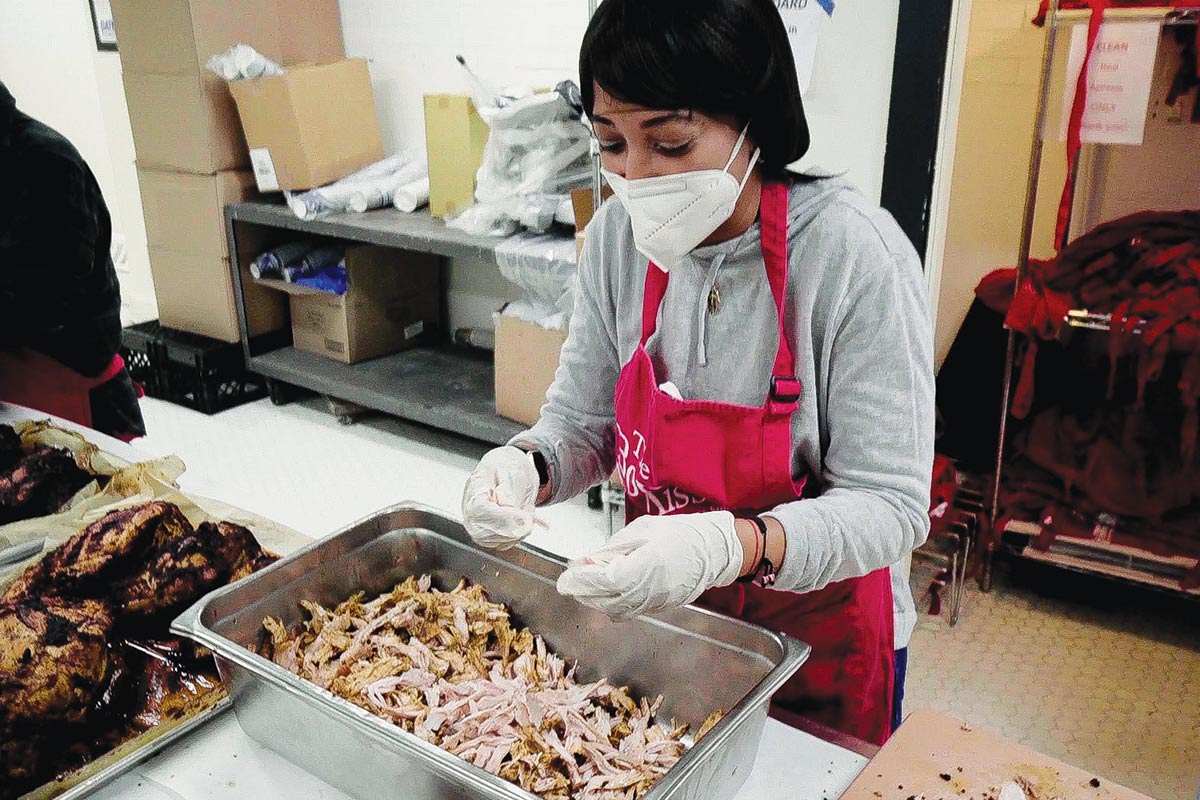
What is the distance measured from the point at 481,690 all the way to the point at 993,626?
2.12 metres

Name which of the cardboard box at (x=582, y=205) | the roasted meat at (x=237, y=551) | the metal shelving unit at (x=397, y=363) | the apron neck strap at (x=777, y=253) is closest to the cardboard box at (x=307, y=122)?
the metal shelving unit at (x=397, y=363)

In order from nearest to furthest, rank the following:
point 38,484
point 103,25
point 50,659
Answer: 1. point 50,659
2. point 38,484
3. point 103,25

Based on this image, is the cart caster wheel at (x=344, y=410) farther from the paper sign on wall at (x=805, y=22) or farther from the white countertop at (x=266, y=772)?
the white countertop at (x=266, y=772)

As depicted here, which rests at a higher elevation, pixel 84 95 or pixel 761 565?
pixel 84 95

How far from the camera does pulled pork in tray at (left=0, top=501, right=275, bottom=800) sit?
1116 millimetres

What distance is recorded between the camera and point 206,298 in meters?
4.14

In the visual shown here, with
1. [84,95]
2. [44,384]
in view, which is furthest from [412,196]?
[84,95]

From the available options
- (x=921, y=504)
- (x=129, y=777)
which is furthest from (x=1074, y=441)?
(x=129, y=777)

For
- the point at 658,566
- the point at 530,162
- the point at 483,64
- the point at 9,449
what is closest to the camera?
the point at 658,566

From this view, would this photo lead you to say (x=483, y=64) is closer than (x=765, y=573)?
No

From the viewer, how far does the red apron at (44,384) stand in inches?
87.2

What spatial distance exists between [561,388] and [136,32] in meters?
3.33

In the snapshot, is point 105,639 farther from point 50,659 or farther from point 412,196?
point 412,196

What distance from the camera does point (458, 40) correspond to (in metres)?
3.85
